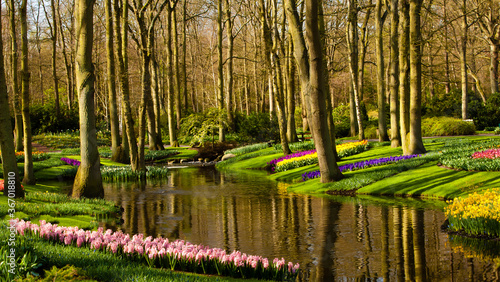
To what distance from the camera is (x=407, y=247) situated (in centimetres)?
803

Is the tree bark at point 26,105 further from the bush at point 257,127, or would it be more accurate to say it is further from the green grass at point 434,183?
the bush at point 257,127

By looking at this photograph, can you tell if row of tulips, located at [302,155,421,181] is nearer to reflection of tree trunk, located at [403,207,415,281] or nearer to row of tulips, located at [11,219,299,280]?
reflection of tree trunk, located at [403,207,415,281]

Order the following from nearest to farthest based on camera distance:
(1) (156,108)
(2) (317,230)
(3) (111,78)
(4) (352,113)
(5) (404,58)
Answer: (2) (317,230) < (5) (404,58) < (3) (111,78) < (4) (352,113) < (1) (156,108)

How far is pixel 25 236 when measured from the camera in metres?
6.53

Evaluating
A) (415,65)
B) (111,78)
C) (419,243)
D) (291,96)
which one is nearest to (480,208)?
(419,243)

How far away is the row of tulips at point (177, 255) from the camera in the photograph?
5.85 meters

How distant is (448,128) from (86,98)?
24846 mm

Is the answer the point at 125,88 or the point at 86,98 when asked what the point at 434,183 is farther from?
the point at 125,88

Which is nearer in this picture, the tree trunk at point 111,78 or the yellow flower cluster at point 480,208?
the yellow flower cluster at point 480,208

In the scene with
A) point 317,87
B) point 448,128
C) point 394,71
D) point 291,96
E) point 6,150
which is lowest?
point 448,128

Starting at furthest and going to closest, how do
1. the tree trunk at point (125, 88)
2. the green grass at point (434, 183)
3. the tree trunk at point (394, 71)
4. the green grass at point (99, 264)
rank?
the tree trunk at point (394, 71)
the tree trunk at point (125, 88)
the green grass at point (434, 183)
the green grass at point (99, 264)

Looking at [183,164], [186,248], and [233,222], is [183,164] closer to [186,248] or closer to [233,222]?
[233,222]

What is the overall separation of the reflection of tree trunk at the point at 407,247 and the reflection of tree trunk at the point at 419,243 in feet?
0.23

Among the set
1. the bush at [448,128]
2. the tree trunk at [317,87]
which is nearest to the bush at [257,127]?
the bush at [448,128]
